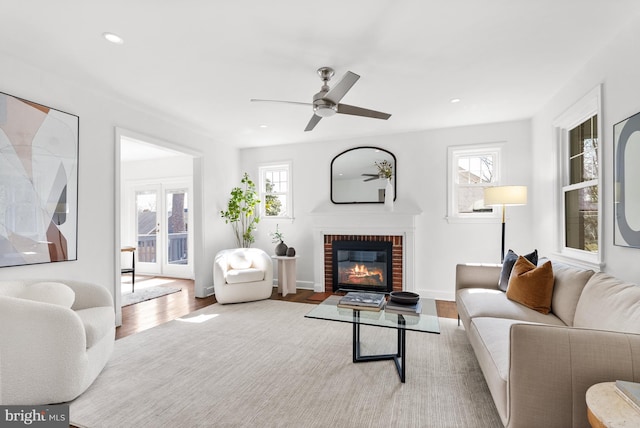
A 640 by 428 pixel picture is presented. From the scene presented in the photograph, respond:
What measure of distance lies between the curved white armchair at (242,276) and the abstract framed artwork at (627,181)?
390 cm

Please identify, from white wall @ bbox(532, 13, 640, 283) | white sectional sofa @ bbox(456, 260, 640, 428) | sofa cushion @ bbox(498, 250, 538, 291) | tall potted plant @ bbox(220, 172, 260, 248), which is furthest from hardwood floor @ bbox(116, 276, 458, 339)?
white sectional sofa @ bbox(456, 260, 640, 428)

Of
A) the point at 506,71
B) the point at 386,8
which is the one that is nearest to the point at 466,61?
the point at 506,71

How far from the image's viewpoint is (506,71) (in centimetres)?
296

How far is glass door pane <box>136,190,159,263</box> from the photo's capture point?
6961 mm

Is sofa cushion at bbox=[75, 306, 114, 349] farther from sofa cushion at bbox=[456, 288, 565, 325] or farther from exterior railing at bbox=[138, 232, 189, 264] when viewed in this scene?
exterior railing at bbox=[138, 232, 189, 264]

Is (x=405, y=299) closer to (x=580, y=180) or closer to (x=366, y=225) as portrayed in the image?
(x=580, y=180)

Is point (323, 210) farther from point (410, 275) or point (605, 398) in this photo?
point (605, 398)

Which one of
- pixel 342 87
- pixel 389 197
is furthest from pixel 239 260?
pixel 342 87

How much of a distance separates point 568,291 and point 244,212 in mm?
4645

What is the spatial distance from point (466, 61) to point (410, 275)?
304 centimetres

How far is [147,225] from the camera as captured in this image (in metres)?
7.04

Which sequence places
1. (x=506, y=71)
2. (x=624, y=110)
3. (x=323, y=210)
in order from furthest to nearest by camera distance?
1. (x=323, y=210)
2. (x=506, y=71)
3. (x=624, y=110)

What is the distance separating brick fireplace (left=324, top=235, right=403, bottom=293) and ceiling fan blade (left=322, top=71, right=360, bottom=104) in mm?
2823

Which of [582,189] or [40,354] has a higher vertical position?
[582,189]
